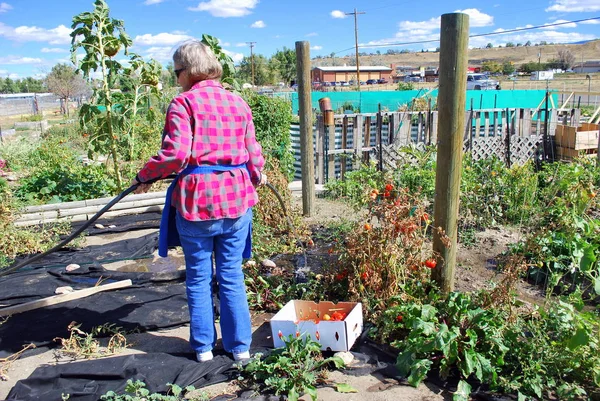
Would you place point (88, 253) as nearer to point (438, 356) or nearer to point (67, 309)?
point (67, 309)

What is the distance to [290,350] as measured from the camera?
2.84 meters

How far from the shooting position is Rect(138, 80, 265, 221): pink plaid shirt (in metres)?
2.62

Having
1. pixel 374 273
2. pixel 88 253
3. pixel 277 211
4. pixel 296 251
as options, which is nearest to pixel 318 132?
pixel 277 211

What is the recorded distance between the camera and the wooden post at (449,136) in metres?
2.97

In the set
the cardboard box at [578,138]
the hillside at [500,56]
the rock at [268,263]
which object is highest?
the hillside at [500,56]

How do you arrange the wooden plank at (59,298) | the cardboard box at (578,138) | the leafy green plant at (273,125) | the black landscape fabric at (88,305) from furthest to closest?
the cardboard box at (578,138)
the leafy green plant at (273,125)
the wooden plank at (59,298)
the black landscape fabric at (88,305)

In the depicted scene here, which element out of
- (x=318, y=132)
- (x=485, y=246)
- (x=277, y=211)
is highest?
(x=318, y=132)

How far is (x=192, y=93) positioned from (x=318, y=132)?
596 centimetres

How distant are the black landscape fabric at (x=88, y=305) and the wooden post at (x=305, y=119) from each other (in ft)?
7.21

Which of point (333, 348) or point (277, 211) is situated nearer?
point (333, 348)

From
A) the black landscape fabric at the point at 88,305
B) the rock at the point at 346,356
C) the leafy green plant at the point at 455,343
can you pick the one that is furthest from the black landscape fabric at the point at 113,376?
the leafy green plant at the point at 455,343

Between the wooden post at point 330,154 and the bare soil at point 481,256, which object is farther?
the wooden post at point 330,154

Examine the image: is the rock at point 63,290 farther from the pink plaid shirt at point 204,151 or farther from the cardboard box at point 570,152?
the cardboard box at point 570,152

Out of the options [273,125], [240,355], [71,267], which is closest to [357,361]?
[240,355]
